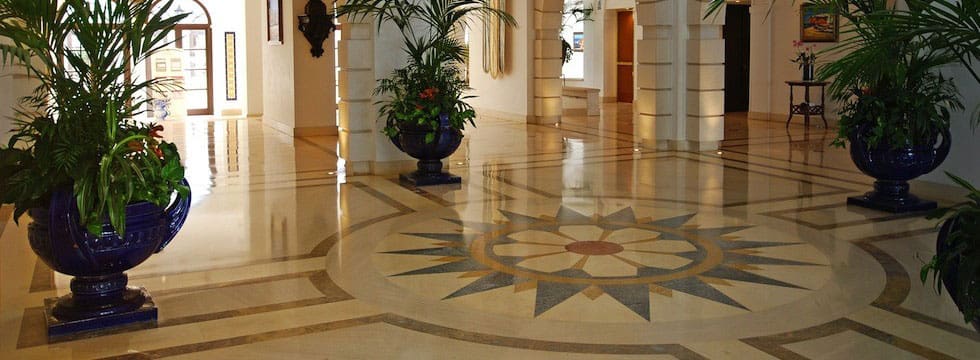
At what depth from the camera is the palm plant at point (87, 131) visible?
163 inches

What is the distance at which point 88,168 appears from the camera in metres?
4.17

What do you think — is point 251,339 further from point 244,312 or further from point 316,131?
point 316,131

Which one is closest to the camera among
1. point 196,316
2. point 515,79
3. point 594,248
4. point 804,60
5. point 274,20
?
point 196,316

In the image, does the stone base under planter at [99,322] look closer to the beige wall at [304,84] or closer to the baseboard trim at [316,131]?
the baseboard trim at [316,131]

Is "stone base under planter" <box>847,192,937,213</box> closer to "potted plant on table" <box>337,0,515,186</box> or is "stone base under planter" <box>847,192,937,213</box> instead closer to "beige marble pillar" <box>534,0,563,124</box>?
"potted plant on table" <box>337,0,515,186</box>

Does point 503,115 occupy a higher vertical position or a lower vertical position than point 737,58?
lower

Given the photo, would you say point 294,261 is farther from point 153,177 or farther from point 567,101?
point 567,101

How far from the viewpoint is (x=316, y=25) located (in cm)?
1370

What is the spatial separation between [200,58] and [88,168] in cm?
1470

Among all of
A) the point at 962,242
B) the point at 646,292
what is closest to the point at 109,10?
the point at 646,292

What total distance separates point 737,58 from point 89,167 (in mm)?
15147

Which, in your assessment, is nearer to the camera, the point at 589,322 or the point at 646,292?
the point at 589,322

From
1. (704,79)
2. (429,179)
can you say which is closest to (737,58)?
(704,79)

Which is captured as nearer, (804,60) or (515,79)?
(804,60)
